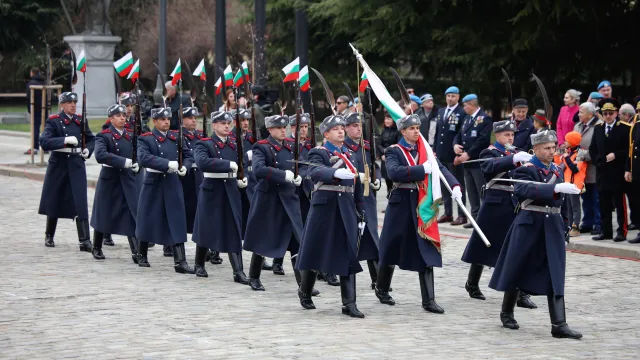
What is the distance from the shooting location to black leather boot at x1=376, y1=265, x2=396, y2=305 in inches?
432

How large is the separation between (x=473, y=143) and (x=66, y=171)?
5.34m

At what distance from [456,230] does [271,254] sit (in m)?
5.17

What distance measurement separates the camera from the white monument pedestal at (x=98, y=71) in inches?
1544

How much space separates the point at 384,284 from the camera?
1101cm

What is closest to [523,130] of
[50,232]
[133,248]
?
[133,248]

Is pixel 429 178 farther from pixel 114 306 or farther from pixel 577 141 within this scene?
pixel 577 141

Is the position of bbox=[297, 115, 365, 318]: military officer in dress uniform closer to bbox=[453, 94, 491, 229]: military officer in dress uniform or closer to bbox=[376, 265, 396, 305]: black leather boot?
bbox=[376, 265, 396, 305]: black leather boot

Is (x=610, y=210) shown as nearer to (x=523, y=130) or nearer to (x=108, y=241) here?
(x=523, y=130)

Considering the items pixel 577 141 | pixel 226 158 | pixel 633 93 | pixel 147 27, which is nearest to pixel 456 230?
pixel 577 141

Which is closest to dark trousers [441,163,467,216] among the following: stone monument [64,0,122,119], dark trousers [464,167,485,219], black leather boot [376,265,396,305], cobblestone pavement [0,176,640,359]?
dark trousers [464,167,485,219]

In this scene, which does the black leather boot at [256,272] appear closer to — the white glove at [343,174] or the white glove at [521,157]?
the white glove at [343,174]

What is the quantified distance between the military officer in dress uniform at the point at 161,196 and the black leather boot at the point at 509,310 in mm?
4123

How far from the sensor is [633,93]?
26.8m

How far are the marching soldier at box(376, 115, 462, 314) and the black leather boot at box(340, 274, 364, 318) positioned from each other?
0.50 m
